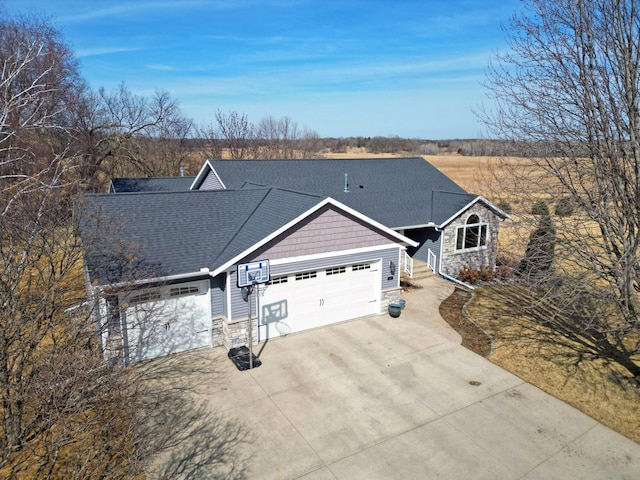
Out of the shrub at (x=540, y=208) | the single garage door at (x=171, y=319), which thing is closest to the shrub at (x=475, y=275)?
the shrub at (x=540, y=208)

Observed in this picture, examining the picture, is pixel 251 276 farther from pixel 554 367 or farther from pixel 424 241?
pixel 424 241

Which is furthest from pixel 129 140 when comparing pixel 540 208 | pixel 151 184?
pixel 540 208

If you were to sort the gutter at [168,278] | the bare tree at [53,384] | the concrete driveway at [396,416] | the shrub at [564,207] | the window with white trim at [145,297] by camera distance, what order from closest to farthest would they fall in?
the bare tree at [53,384], the concrete driveway at [396,416], the gutter at [168,278], the shrub at [564,207], the window with white trim at [145,297]

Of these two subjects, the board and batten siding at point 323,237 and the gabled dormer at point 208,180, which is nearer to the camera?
the board and batten siding at point 323,237

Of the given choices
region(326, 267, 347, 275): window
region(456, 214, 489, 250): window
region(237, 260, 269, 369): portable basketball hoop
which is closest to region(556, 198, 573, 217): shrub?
region(326, 267, 347, 275): window

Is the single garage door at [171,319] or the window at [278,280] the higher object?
the window at [278,280]

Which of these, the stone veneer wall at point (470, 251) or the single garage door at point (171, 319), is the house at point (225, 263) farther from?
the stone veneer wall at point (470, 251)
